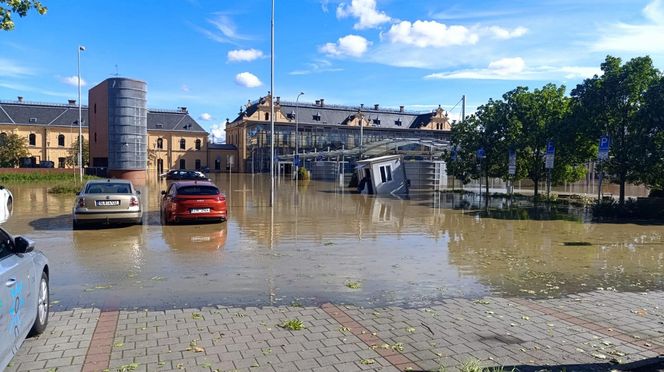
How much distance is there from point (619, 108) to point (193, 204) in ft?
54.7

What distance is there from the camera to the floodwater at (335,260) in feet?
23.3

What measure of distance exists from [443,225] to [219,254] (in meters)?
8.42

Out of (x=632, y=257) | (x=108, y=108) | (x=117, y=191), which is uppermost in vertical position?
(x=108, y=108)

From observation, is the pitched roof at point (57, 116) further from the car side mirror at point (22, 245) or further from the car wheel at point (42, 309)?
the car side mirror at point (22, 245)

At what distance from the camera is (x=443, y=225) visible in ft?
52.6

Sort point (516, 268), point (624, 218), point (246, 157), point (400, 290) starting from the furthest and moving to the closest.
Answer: point (246, 157) → point (624, 218) → point (516, 268) → point (400, 290)

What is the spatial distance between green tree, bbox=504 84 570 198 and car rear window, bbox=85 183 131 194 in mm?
19873

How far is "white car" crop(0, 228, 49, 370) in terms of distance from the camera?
Result: 3752 millimetres

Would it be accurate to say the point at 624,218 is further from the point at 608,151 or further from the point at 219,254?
the point at 219,254

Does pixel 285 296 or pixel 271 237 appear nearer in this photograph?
pixel 285 296

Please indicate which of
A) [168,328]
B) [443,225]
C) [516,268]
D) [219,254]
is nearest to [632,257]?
[516,268]

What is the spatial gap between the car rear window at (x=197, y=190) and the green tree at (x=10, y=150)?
6006cm

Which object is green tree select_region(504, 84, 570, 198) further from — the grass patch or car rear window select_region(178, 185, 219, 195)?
Answer: the grass patch

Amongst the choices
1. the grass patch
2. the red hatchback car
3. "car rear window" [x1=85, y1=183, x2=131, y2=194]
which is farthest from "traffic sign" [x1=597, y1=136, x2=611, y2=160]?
the grass patch
